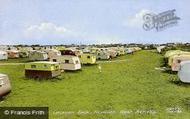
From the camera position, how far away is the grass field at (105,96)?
28197 mm

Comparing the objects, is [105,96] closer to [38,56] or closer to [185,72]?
[185,72]

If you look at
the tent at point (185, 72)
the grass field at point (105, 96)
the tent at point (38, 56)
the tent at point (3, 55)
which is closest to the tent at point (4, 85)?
the grass field at point (105, 96)

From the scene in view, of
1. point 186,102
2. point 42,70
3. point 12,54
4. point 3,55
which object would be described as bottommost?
point 186,102

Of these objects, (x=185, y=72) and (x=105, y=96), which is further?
(x=185, y=72)

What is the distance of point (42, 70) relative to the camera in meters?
44.1

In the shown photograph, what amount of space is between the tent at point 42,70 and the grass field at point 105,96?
908 mm

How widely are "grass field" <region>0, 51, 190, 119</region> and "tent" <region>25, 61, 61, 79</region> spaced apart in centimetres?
91

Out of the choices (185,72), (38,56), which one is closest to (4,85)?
(185,72)

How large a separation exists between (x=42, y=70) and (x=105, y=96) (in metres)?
11.9

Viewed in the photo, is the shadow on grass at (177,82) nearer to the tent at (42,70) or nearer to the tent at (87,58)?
the tent at (42,70)

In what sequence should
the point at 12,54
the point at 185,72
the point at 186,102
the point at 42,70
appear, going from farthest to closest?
the point at 12,54 → the point at 42,70 → the point at 185,72 → the point at 186,102

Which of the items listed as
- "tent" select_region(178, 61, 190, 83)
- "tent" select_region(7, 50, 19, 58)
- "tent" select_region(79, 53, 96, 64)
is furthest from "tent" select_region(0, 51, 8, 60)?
"tent" select_region(178, 61, 190, 83)

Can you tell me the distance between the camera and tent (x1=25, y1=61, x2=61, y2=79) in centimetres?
4397

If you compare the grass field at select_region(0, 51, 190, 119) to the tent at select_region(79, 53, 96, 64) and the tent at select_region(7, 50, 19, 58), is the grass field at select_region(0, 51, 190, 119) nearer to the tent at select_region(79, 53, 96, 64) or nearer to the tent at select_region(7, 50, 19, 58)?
the tent at select_region(79, 53, 96, 64)
